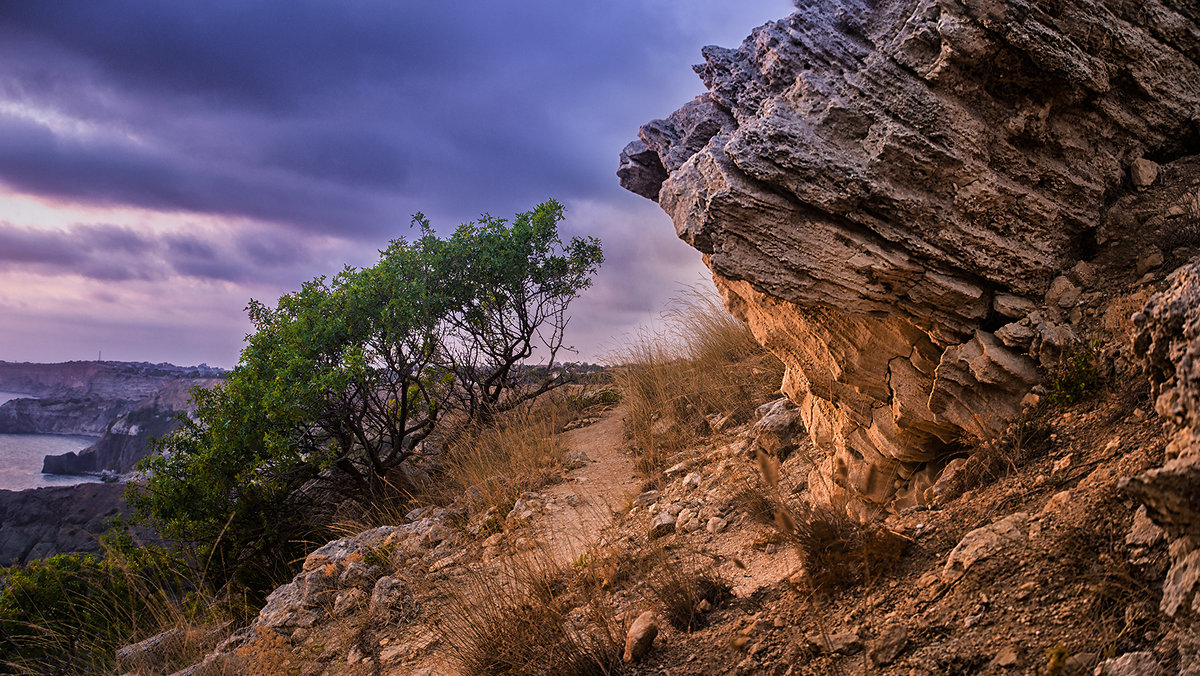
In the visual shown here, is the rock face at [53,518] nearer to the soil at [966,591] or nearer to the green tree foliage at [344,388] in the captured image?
the green tree foliage at [344,388]

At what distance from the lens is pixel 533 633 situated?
3475mm

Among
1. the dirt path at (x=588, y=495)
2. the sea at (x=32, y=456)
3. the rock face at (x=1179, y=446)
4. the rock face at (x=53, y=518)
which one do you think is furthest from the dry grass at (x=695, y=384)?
the sea at (x=32, y=456)

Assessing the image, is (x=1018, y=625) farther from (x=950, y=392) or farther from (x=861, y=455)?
(x=861, y=455)

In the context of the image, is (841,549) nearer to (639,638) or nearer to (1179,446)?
(639,638)

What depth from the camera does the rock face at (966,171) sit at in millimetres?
3471

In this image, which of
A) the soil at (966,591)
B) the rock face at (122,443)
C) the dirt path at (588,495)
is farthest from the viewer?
the rock face at (122,443)

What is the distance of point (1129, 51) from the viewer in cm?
348

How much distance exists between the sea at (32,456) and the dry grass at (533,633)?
19956mm

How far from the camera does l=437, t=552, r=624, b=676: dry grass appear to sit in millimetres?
3184

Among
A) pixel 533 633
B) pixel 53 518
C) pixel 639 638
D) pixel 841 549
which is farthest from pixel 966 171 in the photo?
pixel 53 518

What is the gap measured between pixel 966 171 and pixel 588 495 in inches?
195

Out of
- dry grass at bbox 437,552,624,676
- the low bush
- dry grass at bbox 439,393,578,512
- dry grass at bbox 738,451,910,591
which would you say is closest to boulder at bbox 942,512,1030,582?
dry grass at bbox 738,451,910,591

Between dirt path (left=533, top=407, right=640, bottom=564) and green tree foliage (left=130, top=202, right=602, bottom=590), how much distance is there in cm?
289

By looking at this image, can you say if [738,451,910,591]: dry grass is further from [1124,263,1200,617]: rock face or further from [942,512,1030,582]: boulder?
[1124,263,1200,617]: rock face
